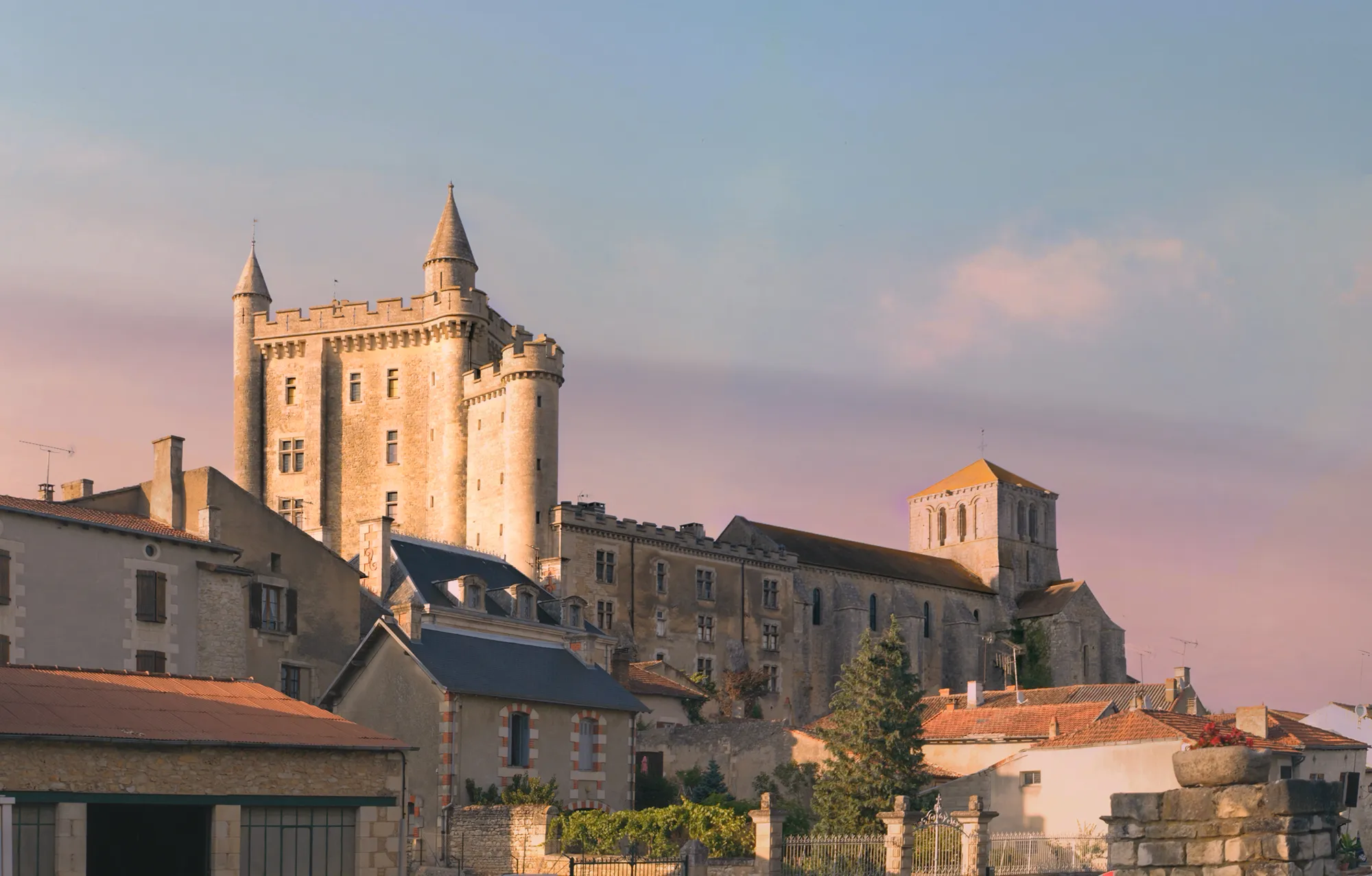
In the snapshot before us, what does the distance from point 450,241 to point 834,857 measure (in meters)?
46.9

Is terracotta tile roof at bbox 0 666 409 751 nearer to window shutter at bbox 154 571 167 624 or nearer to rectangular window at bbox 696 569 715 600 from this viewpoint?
window shutter at bbox 154 571 167 624

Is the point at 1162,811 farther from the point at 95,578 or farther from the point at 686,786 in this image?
the point at 686,786

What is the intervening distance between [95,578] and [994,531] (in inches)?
2484

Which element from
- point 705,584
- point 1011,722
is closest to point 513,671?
point 1011,722

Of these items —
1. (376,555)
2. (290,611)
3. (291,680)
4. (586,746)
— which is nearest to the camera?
(586,746)

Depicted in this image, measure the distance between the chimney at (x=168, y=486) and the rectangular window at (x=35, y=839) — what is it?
16.8m

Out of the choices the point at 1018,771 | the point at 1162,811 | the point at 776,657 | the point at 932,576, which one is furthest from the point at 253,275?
the point at 1162,811

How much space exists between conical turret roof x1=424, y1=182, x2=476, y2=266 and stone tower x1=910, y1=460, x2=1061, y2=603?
113ft

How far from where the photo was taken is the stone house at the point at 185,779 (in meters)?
24.0

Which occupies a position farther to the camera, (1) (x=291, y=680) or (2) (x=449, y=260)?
(2) (x=449, y=260)

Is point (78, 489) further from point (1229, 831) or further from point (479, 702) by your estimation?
point (1229, 831)

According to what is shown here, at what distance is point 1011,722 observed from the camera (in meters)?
44.8

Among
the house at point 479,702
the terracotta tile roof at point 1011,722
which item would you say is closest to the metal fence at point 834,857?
the house at point 479,702

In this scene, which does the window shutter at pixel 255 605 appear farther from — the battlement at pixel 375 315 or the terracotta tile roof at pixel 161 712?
the battlement at pixel 375 315
